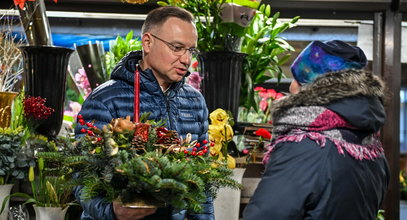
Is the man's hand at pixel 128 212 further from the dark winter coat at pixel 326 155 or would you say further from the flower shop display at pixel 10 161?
the flower shop display at pixel 10 161

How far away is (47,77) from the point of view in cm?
365

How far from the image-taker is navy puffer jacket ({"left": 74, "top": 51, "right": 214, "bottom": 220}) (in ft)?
7.66

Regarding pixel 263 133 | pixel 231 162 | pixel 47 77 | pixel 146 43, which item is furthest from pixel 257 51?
pixel 146 43

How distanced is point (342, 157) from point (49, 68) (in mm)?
2116

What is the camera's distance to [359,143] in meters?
1.95

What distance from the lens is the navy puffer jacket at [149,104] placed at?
7.66 feet

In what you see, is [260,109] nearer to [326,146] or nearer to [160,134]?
[160,134]

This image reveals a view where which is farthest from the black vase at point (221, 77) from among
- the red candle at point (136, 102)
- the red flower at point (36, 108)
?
the red candle at point (136, 102)

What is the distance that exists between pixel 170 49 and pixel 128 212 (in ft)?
2.26

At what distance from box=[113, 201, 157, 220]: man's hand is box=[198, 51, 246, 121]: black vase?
5.78 ft

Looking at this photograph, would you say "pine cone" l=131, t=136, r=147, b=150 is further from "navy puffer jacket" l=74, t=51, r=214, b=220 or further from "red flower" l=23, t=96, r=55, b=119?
"red flower" l=23, t=96, r=55, b=119

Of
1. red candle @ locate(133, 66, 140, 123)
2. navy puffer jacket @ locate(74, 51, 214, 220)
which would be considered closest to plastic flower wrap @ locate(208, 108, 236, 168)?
navy puffer jacket @ locate(74, 51, 214, 220)

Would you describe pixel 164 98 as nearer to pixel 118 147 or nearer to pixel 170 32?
pixel 170 32

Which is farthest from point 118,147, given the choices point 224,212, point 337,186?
point 224,212
